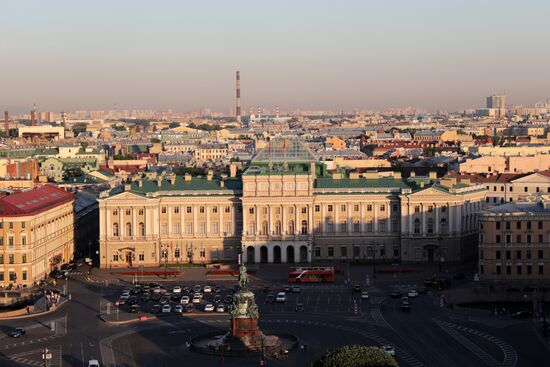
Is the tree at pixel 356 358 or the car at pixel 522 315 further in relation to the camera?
the car at pixel 522 315

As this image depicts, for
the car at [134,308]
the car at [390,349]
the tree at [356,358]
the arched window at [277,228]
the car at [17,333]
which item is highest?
the tree at [356,358]

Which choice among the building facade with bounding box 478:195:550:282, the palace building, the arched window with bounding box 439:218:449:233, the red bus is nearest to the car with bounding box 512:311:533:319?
the building facade with bounding box 478:195:550:282

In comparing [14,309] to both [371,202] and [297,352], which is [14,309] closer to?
[297,352]

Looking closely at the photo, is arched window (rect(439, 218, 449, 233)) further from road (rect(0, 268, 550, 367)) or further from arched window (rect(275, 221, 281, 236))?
road (rect(0, 268, 550, 367))

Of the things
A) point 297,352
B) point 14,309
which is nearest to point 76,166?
point 14,309

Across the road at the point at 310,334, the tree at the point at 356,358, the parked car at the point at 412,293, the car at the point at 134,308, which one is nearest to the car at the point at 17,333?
the road at the point at 310,334

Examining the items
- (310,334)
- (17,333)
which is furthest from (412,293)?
(17,333)

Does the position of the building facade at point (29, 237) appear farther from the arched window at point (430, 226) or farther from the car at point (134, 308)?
the arched window at point (430, 226)

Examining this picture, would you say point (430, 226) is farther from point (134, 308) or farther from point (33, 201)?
point (33, 201)

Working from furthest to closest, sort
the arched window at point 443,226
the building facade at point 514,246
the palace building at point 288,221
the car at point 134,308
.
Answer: the palace building at point 288,221 < the arched window at point 443,226 < the building facade at point 514,246 < the car at point 134,308
